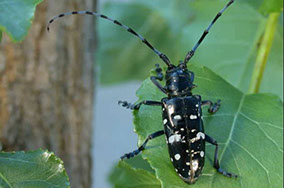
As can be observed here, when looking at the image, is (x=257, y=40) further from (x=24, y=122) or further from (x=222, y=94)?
(x=24, y=122)

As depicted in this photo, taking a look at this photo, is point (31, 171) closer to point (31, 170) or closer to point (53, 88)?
point (31, 170)

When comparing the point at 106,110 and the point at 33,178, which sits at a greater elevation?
the point at 106,110

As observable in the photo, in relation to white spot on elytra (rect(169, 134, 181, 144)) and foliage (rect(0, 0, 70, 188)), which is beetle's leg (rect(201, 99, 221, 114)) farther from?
foliage (rect(0, 0, 70, 188))

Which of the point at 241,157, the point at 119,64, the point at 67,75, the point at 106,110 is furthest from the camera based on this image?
the point at 106,110

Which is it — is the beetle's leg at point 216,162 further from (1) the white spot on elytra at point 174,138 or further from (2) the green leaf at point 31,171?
(2) the green leaf at point 31,171

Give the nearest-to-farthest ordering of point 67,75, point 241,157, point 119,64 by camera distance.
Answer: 1. point 241,157
2. point 67,75
3. point 119,64

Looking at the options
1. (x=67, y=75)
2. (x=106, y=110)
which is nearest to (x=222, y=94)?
(x=67, y=75)
